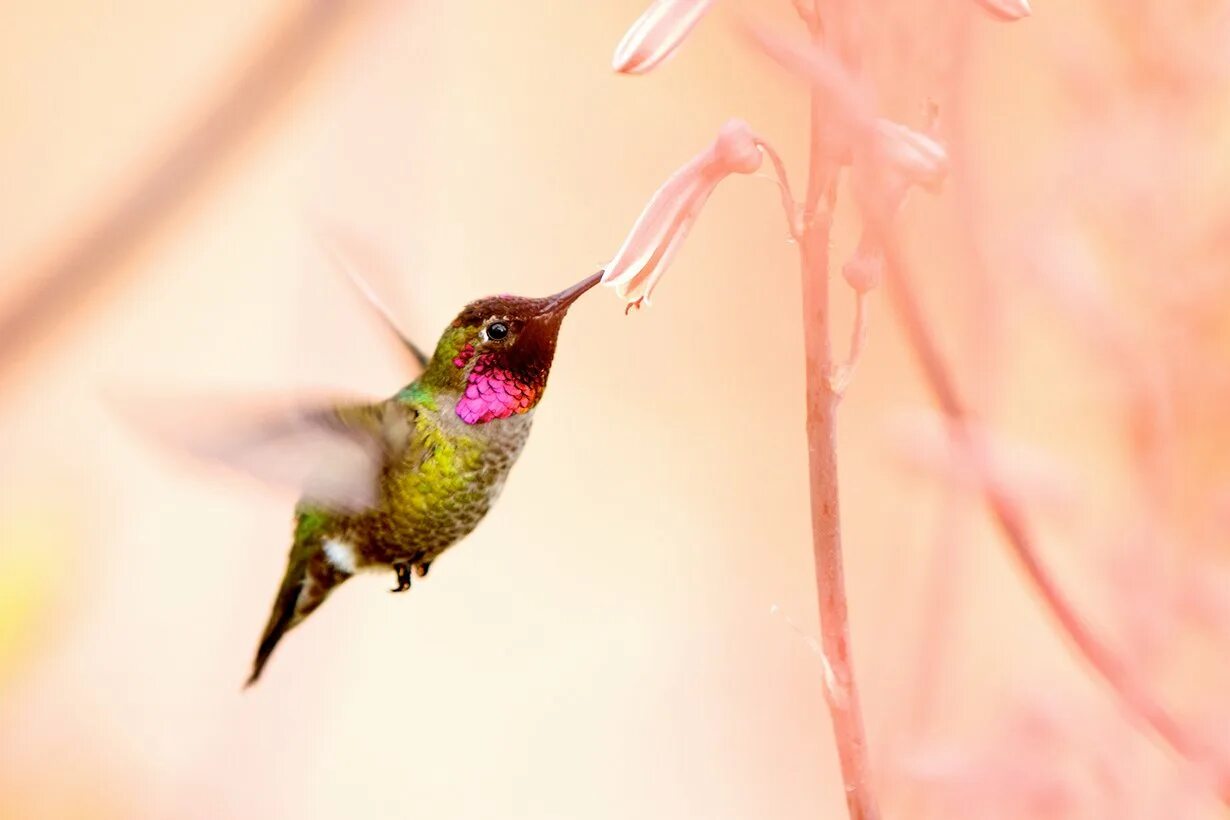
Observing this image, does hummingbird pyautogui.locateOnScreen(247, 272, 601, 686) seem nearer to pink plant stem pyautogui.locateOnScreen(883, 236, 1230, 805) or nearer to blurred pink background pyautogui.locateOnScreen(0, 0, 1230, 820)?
pink plant stem pyautogui.locateOnScreen(883, 236, 1230, 805)

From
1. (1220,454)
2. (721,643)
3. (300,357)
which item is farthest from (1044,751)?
(300,357)

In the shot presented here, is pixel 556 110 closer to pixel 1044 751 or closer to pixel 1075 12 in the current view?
pixel 1075 12

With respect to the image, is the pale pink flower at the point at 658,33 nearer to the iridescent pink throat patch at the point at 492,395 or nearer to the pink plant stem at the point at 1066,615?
the pink plant stem at the point at 1066,615

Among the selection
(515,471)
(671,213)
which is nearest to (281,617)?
(671,213)

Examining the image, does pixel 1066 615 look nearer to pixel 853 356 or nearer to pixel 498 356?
pixel 853 356

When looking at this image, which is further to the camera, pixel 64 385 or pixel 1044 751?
pixel 64 385
